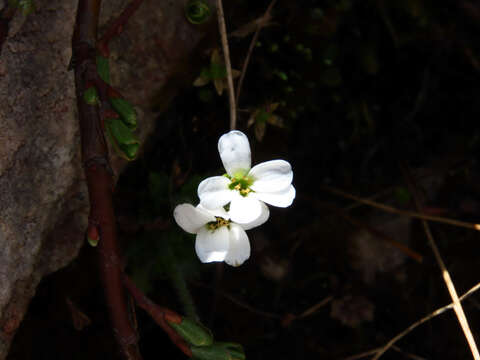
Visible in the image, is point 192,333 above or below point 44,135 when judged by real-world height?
below

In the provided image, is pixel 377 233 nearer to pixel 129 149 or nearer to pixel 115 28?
pixel 129 149

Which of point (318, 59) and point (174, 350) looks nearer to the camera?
point (174, 350)

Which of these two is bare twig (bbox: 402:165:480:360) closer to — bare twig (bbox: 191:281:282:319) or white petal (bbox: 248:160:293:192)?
bare twig (bbox: 191:281:282:319)

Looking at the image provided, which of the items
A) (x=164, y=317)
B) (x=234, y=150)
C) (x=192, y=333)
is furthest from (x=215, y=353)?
(x=234, y=150)

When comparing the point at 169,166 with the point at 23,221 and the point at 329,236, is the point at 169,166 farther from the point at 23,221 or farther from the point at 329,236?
the point at 329,236

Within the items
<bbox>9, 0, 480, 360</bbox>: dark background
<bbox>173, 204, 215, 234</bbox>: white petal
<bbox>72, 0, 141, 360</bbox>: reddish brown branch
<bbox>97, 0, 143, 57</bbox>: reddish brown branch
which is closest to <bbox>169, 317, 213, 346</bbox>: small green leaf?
<bbox>72, 0, 141, 360</bbox>: reddish brown branch

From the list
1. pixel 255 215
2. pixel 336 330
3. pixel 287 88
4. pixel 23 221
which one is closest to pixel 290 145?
pixel 287 88

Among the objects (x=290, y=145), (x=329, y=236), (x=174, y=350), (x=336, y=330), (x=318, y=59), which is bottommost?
(x=174, y=350)
